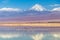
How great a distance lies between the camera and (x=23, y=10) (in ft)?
4.76

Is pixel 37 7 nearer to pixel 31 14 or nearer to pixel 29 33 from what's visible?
pixel 31 14

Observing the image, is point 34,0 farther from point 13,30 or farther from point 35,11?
point 13,30

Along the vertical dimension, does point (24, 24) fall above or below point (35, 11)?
below

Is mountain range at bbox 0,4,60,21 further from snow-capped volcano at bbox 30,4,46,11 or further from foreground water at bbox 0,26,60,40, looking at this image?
foreground water at bbox 0,26,60,40

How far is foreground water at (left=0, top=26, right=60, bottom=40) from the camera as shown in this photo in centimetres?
143

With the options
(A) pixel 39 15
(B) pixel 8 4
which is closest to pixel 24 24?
(A) pixel 39 15

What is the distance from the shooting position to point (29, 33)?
1.45 m

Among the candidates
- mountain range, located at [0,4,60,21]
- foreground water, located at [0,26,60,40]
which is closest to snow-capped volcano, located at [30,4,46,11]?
mountain range, located at [0,4,60,21]

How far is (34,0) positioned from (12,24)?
38 cm

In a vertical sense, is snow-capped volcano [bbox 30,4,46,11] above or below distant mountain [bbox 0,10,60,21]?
above

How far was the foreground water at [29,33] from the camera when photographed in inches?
56.3

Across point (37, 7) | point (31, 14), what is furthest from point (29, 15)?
point (37, 7)

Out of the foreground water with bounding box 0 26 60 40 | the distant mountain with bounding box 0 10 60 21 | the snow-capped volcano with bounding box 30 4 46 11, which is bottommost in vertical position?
the foreground water with bounding box 0 26 60 40

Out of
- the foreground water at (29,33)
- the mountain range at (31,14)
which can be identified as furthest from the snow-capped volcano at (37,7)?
the foreground water at (29,33)
